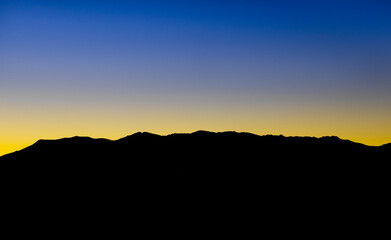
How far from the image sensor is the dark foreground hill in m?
47.8

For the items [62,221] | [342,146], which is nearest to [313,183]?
[342,146]

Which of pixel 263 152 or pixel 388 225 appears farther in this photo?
pixel 263 152

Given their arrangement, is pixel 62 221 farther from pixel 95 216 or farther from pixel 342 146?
pixel 342 146

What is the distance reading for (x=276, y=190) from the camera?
50.8m

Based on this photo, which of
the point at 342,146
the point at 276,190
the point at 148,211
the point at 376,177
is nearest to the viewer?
the point at 148,211

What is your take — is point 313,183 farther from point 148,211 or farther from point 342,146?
point 148,211

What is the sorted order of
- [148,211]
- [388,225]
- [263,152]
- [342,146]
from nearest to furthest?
[388,225] < [148,211] < [263,152] < [342,146]

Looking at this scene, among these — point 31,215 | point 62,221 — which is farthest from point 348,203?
point 31,215

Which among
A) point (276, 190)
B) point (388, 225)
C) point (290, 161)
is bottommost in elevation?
point (388, 225)

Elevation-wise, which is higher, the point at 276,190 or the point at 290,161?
the point at 290,161

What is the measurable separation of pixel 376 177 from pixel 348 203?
8.14 metres

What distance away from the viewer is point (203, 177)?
174 feet

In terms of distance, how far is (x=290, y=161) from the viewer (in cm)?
5747

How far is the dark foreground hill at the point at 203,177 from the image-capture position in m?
47.8
